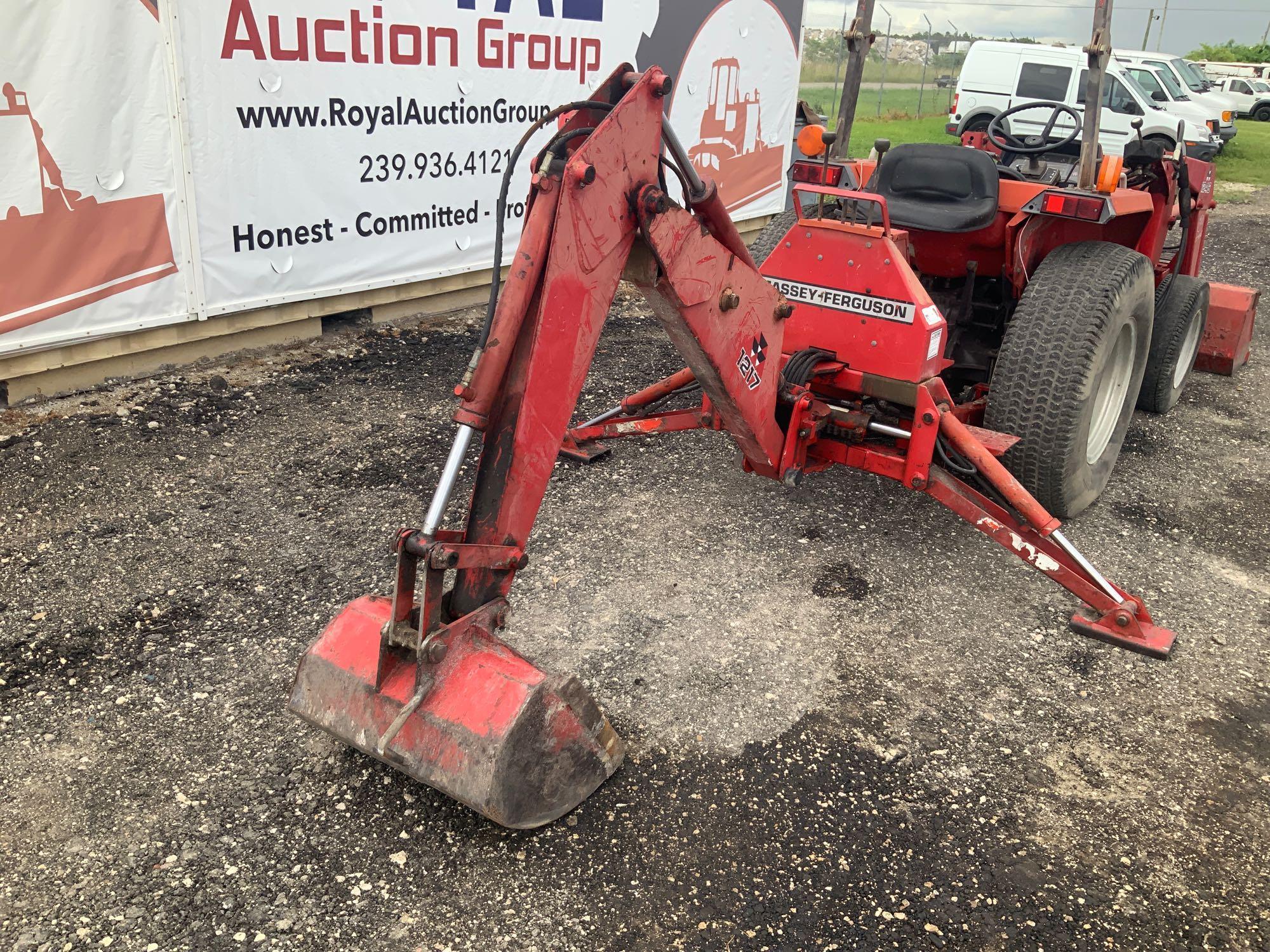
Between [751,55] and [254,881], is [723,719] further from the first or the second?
[751,55]

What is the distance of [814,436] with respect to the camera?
4.10 metres

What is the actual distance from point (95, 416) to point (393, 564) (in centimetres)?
221

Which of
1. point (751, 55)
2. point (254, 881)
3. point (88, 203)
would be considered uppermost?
point (751, 55)

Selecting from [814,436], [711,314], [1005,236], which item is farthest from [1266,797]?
[1005,236]

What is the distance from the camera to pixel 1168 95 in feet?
55.8

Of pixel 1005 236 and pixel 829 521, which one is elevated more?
pixel 1005 236

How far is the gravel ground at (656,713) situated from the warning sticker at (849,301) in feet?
3.39

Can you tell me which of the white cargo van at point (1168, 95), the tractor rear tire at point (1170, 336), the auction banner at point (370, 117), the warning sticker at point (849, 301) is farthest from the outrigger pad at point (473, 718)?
→ the white cargo van at point (1168, 95)

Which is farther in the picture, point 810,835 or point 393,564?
point 393,564

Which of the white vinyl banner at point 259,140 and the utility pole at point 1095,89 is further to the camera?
the white vinyl banner at point 259,140

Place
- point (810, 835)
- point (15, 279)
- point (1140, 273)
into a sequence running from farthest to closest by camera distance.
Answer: point (15, 279), point (1140, 273), point (810, 835)

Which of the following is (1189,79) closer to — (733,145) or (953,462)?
(733,145)

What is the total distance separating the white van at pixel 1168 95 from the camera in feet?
55.0

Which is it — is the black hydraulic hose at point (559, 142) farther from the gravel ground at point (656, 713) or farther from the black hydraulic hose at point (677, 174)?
the gravel ground at point (656, 713)
